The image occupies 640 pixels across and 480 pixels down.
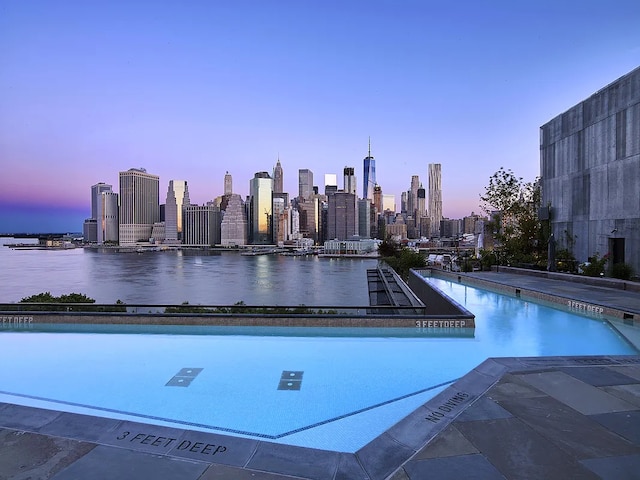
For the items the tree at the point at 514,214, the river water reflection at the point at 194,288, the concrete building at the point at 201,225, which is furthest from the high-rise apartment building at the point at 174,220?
the tree at the point at 514,214

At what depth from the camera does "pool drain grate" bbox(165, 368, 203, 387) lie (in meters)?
5.21

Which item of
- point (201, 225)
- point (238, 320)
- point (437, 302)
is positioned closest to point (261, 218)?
point (201, 225)

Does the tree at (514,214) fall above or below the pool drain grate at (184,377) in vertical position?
above

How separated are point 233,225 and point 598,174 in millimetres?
172910

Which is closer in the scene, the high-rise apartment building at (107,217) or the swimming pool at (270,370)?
the swimming pool at (270,370)

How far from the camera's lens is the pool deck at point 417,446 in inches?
105

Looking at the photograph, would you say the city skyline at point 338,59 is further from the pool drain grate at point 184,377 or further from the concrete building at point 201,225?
the concrete building at point 201,225

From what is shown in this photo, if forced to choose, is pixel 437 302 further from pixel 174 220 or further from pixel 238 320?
pixel 174 220

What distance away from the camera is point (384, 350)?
6875mm

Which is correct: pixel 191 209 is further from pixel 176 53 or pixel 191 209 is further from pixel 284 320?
pixel 284 320

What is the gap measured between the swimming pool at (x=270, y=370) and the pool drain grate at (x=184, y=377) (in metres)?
0.01

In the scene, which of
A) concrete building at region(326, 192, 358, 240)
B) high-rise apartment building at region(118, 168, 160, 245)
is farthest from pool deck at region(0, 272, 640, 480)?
high-rise apartment building at region(118, 168, 160, 245)

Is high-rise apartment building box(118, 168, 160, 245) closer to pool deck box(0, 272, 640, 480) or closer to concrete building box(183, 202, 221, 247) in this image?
concrete building box(183, 202, 221, 247)

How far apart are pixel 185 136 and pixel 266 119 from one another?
160 feet
